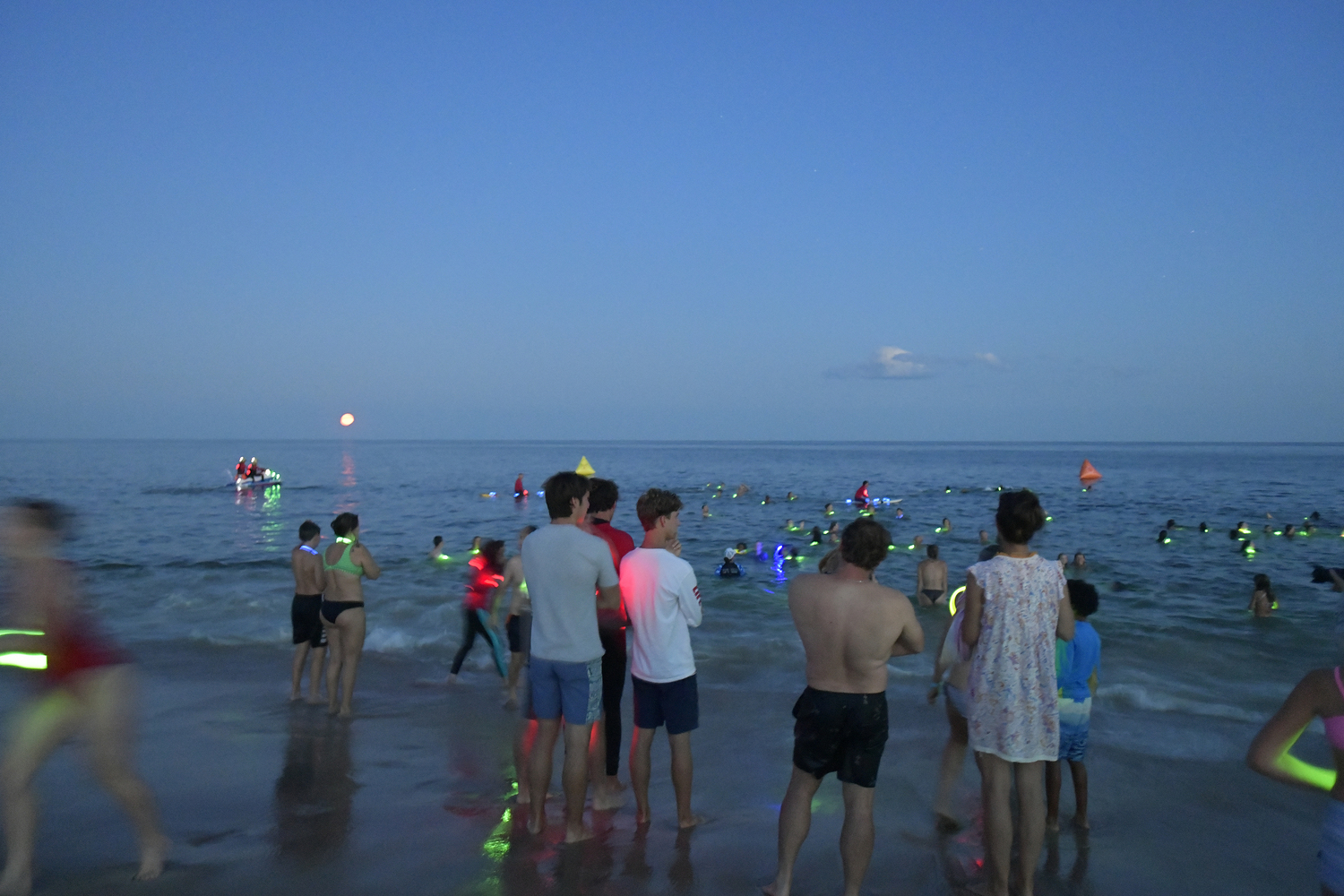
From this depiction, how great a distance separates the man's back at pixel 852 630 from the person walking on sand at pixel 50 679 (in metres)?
3.33

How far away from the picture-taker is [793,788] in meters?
3.87

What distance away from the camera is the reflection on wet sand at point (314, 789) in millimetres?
4719

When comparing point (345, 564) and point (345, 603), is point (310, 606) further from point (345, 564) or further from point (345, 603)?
point (345, 564)

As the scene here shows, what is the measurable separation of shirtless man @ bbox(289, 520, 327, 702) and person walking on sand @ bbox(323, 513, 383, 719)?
0.68ft

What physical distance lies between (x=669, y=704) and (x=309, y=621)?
4500 mm

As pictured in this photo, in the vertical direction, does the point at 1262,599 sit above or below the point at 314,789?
below

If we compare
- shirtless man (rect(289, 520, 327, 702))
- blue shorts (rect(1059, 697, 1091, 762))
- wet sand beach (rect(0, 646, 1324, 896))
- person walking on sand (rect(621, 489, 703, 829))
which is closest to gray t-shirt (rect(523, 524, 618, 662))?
person walking on sand (rect(621, 489, 703, 829))

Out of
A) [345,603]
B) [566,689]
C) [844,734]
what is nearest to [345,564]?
[345,603]

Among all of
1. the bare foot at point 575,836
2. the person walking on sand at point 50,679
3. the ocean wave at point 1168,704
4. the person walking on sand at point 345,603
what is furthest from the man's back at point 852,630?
the ocean wave at point 1168,704

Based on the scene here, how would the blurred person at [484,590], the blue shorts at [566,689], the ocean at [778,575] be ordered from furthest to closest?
the ocean at [778,575]
the blurred person at [484,590]
the blue shorts at [566,689]

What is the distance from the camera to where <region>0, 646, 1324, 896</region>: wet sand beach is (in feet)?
14.2

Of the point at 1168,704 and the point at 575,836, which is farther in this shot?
the point at 1168,704

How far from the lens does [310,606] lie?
761 cm

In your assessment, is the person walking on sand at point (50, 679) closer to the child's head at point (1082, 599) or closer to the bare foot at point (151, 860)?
the bare foot at point (151, 860)
